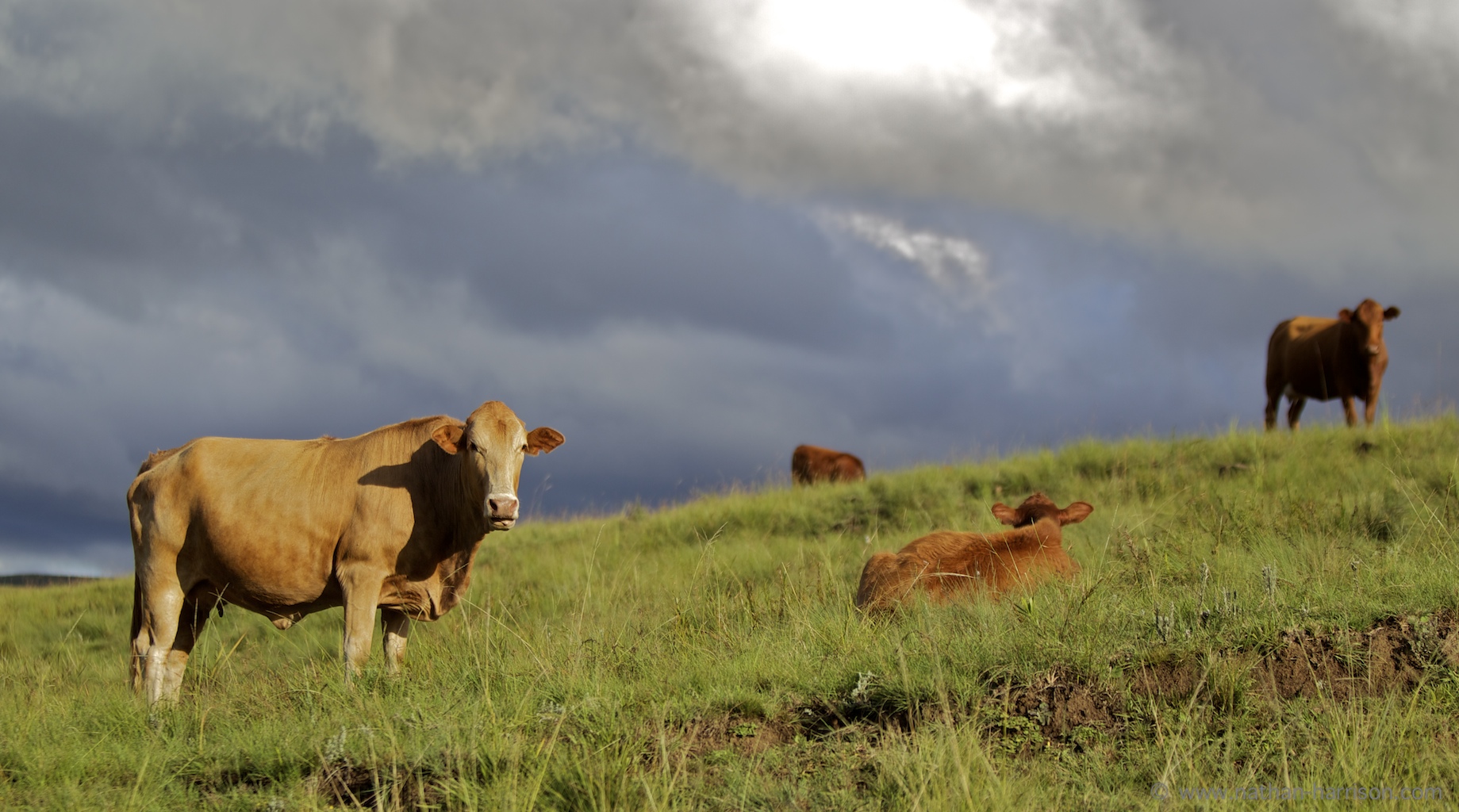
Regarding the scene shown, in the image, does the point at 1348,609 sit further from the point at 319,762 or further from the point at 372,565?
the point at 372,565

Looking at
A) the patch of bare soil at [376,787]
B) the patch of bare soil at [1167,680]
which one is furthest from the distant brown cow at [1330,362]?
the patch of bare soil at [376,787]

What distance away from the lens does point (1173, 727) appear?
13.8 ft

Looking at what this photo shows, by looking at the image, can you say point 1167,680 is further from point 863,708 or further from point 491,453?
point 491,453

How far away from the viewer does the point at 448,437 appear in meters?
7.12

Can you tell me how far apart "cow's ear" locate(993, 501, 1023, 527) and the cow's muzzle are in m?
3.89

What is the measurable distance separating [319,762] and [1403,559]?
6.60 meters

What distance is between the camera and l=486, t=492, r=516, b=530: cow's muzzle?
6.62 metres

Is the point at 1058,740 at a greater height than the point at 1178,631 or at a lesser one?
lesser

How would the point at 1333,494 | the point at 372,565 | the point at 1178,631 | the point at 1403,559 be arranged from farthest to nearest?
the point at 1333,494 < the point at 372,565 < the point at 1403,559 < the point at 1178,631

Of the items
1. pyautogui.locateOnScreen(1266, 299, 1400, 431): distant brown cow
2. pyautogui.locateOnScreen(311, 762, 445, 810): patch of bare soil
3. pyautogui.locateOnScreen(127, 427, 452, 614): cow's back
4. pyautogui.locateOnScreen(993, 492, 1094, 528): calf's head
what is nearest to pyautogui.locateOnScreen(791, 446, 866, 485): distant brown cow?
pyautogui.locateOnScreen(1266, 299, 1400, 431): distant brown cow

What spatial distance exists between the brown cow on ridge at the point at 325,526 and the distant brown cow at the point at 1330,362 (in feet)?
48.5

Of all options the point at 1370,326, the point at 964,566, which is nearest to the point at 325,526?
the point at 964,566

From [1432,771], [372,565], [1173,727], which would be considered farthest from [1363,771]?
[372,565]

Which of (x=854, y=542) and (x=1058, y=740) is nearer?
(x=1058, y=740)
